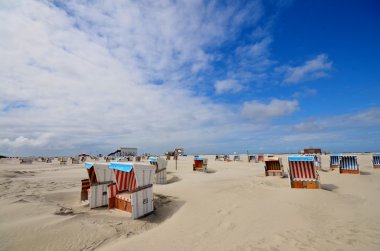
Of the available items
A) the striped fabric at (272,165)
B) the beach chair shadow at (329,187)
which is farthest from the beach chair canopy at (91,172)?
the striped fabric at (272,165)

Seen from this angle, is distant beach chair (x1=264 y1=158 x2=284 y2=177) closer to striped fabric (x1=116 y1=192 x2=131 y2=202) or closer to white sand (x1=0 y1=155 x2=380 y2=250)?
white sand (x1=0 y1=155 x2=380 y2=250)

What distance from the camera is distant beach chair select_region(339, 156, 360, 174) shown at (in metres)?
21.1

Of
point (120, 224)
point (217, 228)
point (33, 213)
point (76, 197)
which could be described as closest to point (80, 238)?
point (120, 224)

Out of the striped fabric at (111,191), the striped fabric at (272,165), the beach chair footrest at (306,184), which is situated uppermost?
the striped fabric at (272,165)

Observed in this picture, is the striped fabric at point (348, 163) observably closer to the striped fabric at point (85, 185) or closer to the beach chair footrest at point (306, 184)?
the beach chair footrest at point (306, 184)

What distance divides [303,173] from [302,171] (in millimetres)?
141

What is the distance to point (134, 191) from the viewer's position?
8914 millimetres

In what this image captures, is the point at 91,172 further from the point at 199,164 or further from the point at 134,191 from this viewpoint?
the point at 199,164

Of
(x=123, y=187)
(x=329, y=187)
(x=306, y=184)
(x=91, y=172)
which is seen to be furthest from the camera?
(x=329, y=187)

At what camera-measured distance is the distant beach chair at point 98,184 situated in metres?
11.1

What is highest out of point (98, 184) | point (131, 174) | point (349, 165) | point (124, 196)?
point (131, 174)

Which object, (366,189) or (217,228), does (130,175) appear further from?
(366,189)

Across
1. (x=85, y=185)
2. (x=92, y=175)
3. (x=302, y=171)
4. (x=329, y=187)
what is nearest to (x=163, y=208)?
(x=92, y=175)

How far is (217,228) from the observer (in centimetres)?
766
